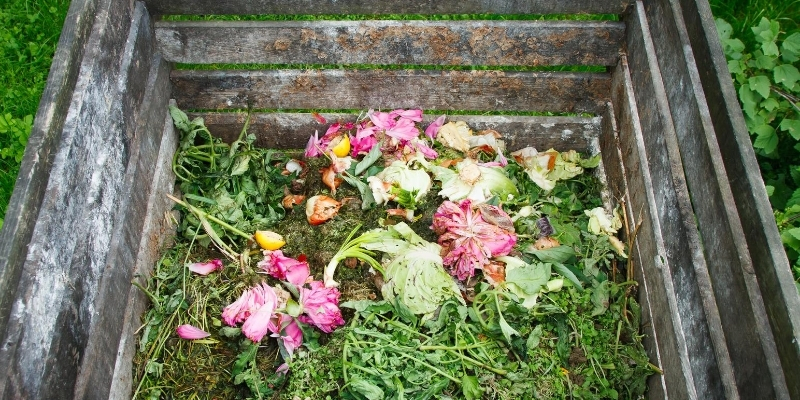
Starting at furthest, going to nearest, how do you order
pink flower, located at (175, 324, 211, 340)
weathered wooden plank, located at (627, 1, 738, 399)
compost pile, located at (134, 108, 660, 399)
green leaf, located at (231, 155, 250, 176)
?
green leaf, located at (231, 155, 250, 176) < pink flower, located at (175, 324, 211, 340) < compost pile, located at (134, 108, 660, 399) < weathered wooden plank, located at (627, 1, 738, 399)

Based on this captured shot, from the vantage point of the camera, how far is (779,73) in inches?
139

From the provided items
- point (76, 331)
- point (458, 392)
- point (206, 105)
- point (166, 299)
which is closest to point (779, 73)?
point (458, 392)

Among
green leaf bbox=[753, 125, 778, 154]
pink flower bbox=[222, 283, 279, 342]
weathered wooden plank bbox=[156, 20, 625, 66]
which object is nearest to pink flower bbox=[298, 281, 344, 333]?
pink flower bbox=[222, 283, 279, 342]

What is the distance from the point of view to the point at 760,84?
3.55 metres

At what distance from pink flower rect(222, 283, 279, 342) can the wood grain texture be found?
55.4 inches

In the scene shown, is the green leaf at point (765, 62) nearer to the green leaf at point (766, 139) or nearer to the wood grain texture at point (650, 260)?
the green leaf at point (766, 139)

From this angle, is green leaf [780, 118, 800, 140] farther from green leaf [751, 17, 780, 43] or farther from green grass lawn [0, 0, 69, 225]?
green grass lawn [0, 0, 69, 225]

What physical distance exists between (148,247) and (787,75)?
10.0 ft

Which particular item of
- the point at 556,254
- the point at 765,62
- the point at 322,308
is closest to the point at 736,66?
the point at 765,62

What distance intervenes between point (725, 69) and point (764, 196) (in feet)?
1.76

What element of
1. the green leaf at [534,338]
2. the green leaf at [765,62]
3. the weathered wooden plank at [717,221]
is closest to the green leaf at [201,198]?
the green leaf at [534,338]

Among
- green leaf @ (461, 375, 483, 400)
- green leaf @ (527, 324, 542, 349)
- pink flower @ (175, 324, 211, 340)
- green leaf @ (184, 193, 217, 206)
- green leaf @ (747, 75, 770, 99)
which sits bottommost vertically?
pink flower @ (175, 324, 211, 340)

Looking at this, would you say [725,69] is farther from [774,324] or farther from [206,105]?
[206,105]

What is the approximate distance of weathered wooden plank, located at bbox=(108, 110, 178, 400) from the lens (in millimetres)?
2693
